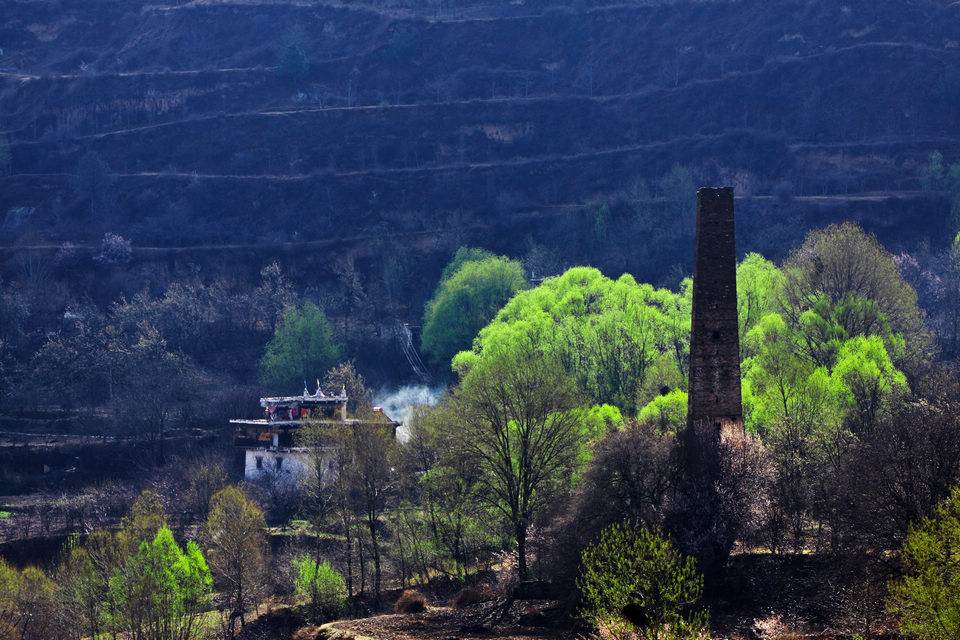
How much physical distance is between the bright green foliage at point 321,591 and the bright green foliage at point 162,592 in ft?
10.9

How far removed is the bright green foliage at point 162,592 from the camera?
4031 cm

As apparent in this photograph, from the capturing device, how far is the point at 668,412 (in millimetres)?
47344

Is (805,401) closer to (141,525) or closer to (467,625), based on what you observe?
(467,625)

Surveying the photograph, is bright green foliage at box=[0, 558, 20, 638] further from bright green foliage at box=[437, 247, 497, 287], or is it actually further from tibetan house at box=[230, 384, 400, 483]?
bright green foliage at box=[437, 247, 497, 287]

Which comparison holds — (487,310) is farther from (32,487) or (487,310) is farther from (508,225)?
(32,487)

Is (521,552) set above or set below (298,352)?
below

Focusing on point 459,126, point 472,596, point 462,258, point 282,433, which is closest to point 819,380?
point 472,596

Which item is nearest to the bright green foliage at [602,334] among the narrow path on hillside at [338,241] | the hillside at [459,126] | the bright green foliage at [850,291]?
the bright green foliage at [850,291]

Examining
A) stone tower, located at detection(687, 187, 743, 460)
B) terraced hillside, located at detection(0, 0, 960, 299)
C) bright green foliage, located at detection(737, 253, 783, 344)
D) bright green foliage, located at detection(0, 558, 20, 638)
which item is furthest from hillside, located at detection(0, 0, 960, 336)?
bright green foliage, located at detection(0, 558, 20, 638)

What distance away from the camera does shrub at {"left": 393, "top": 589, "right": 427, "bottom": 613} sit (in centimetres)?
4291

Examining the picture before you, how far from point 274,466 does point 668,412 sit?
25750 millimetres

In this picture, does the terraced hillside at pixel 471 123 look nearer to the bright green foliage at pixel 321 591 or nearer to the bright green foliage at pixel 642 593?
the bright green foliage at pixel 321 591

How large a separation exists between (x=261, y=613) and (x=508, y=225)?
6542cm

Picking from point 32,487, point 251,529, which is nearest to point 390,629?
point 251,529
